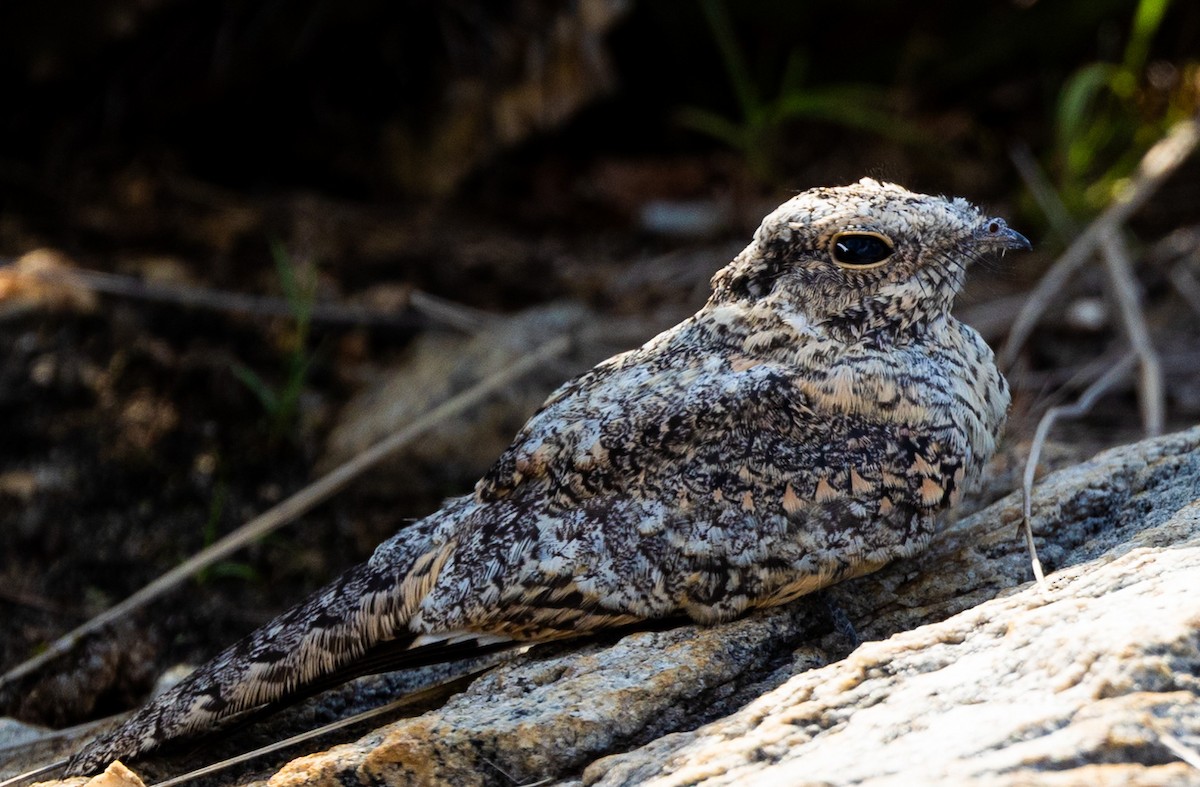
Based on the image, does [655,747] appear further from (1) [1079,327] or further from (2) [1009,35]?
(2) [1009,35]

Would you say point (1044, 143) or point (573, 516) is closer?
point (573, 516)

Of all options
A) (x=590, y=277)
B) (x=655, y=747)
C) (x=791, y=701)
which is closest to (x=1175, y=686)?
(x=791, y=701)

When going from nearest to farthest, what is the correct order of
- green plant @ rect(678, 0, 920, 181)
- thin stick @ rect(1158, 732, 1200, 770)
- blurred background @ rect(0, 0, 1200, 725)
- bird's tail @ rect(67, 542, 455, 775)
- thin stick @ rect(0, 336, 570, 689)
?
thin stick @ rect(1158, 732, 1200, 770) → bird's tail @ rect(67, 542, 455, 775) → thin stick @ rect(0, 336, 570, 689) → blurred background @ rect(0, 0, 1200, 725) → green plant @ rect(678, 0, 920, 181)

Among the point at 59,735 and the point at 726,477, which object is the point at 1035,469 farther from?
the point at 59,735

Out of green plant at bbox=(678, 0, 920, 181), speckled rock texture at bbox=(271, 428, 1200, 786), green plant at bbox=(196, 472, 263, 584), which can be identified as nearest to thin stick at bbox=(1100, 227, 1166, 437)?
green plant at bbox=(678, 0, 920, 181)

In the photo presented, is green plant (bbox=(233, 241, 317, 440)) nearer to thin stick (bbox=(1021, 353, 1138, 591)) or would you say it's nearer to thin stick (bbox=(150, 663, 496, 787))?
thin stick (bbox=(150, 663, 496, 787))
